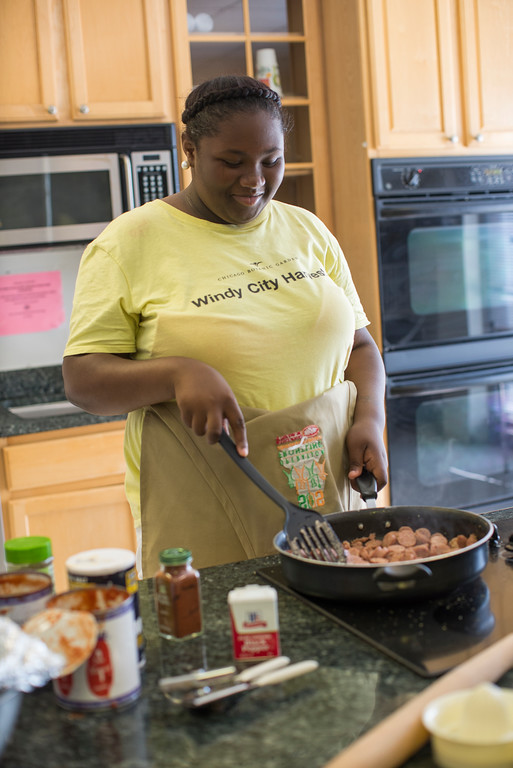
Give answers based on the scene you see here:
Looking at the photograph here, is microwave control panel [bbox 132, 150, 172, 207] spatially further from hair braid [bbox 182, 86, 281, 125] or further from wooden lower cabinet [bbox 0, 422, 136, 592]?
hair braid [bbox 182, 86, 281, 125]

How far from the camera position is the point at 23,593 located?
0.79m

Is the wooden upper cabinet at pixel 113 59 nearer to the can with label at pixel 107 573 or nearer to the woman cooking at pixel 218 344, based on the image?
the woman cooking at pixel 218 344

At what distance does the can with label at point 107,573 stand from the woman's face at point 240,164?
24.3 inches

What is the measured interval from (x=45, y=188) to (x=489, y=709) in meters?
2.05

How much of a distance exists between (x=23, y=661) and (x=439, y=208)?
7.44 ft

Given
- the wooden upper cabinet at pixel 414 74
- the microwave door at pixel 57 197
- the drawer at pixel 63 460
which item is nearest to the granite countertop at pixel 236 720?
the drawer at pixel 63 460

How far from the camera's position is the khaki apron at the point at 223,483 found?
3.98 ft

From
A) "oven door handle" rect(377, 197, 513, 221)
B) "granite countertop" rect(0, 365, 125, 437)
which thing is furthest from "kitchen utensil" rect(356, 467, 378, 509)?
"oven door handle" rect(377, 197, 513, 221)

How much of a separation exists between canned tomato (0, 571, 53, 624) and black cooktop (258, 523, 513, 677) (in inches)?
12.0

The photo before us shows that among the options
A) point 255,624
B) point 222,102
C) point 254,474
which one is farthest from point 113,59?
point 255,624

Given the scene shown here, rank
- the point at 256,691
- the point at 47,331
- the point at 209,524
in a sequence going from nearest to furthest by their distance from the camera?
the point at 256,691
the point at 209,524
the point at 47,331

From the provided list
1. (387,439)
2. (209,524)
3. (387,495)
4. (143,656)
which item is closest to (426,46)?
(387,439)

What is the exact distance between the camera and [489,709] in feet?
2.08

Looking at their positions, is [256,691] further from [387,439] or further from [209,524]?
[387,439]
